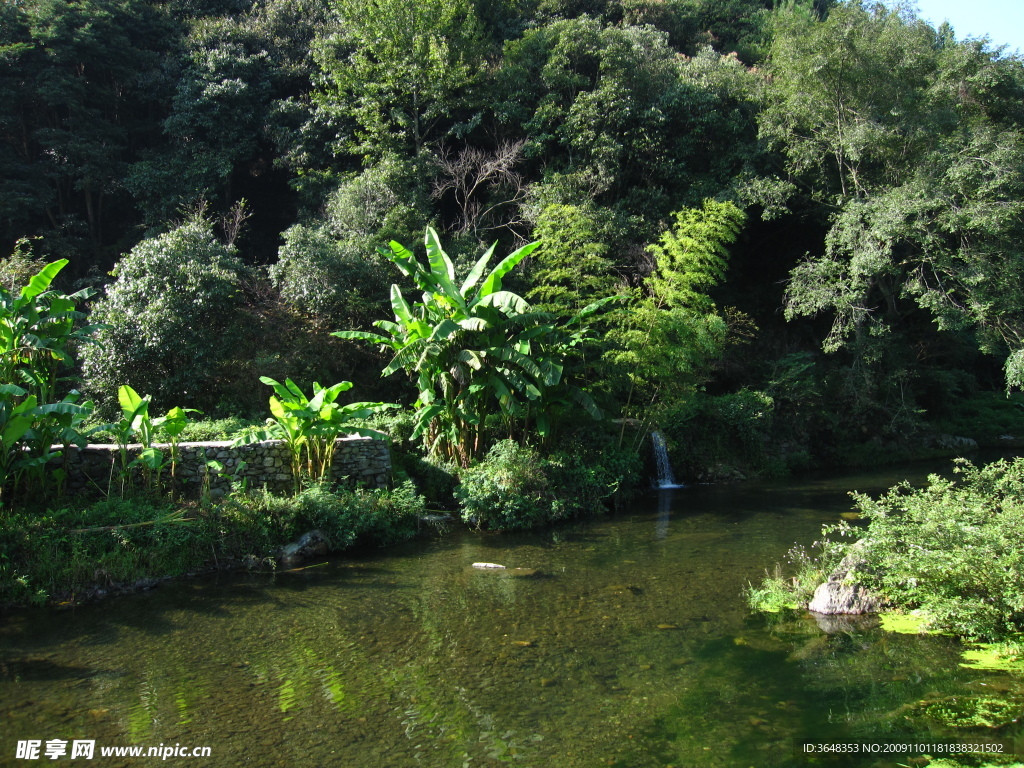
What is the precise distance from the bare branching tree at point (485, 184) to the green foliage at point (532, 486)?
875cm

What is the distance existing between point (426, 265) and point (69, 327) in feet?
32.2

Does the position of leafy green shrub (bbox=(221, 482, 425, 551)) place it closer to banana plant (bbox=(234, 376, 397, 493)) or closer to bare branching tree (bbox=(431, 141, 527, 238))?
banana plant (bbox=(234, 376, 397, 493))

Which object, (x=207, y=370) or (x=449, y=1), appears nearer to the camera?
(x=207, y=370)

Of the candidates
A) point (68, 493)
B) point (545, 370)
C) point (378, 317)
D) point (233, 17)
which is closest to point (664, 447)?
point (545, 370)

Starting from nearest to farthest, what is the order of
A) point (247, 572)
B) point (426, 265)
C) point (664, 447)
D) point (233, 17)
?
point (247, 572), point (664, 447), point (426, 265), point (233, 17)

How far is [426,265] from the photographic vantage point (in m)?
19.0

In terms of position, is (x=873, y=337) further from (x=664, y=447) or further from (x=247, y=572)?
(x=247, y=572)

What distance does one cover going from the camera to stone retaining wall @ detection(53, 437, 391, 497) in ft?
34.9

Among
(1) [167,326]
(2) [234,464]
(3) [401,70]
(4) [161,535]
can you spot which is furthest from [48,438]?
(3) [401,70]

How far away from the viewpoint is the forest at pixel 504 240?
13.3 metres

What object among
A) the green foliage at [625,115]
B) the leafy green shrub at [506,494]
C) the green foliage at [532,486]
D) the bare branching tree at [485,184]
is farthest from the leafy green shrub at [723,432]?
the bare branching tree at [485,184]

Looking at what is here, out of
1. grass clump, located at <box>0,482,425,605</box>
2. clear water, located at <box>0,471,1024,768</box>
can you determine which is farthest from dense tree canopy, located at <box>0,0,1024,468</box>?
clear water, located at <box>0,471,1024,768</box>

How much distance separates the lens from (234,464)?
1134cm

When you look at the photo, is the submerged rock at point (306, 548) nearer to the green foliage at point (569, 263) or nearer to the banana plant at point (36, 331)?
the banana plant at point (36, 331)
